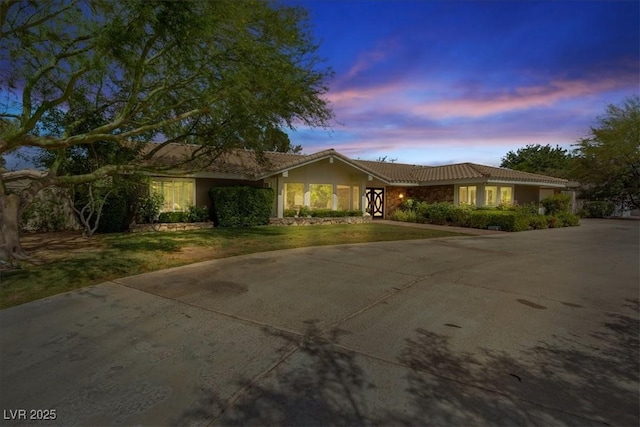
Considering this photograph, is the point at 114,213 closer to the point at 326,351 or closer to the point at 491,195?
the point at 326,351

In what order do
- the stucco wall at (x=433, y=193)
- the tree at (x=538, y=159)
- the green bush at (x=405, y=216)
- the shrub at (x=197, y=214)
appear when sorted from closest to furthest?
the shrub at (x=197, y=214)
the green bush at (x=405, y=216)
the stucco wall at (x=433, y=193)
the tree at (x=538, y=159)

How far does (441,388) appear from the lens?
320cm

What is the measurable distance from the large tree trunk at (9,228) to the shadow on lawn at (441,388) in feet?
26.3

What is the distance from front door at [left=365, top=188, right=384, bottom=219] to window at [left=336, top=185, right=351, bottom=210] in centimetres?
235

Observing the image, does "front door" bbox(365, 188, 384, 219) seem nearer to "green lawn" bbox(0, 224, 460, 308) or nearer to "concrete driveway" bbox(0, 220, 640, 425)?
"green lawn" bbox(0, 224, 460, 308)

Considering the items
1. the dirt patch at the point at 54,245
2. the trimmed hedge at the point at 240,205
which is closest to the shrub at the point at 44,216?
the dirt patch at the point at 54,245

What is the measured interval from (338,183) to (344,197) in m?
1.10

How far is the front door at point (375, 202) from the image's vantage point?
24750 millimetres

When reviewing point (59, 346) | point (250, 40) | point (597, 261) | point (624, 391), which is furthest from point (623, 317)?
point (250, 40)

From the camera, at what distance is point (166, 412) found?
2.82 metres

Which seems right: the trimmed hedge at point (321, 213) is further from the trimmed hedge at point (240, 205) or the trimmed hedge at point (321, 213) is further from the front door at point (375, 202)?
the front door at point (375, 202)

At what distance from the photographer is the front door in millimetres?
24750

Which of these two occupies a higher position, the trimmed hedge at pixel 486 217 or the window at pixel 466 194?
the window at pixel 466 194

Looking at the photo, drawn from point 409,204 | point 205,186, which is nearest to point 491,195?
point 409,204
